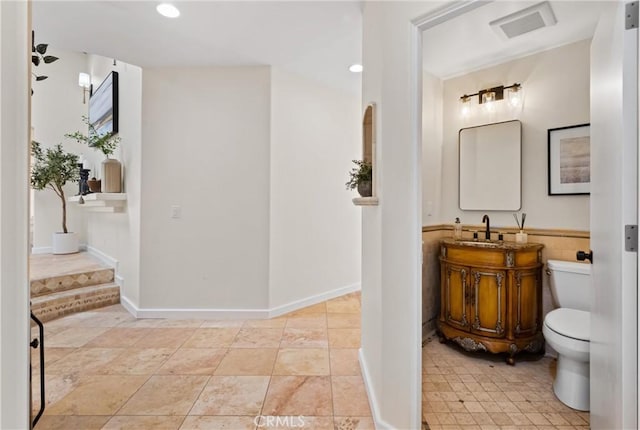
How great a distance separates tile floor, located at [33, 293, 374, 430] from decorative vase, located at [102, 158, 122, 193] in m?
1.36

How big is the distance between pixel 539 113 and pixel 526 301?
1478 millimetres

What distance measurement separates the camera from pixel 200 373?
2059 millimetres

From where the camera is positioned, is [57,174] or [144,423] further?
[57,174]

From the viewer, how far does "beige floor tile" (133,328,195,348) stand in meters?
2.47

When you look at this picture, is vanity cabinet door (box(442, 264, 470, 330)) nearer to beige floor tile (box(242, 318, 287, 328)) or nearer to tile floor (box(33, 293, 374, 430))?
tile floor (box(33, 293, 374, 430))

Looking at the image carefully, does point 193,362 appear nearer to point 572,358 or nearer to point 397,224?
point 397,224

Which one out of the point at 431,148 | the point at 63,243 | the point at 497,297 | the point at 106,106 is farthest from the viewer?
the point at 63,243

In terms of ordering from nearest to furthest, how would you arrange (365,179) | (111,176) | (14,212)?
1. (14,212)
2. (365,179)
3. (111,176)

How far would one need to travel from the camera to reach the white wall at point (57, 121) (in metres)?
4.78

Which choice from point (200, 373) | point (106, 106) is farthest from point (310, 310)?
point (106, 106)

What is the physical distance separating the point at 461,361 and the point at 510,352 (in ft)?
1.12

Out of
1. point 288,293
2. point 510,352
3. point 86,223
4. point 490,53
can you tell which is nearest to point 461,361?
point 510,352

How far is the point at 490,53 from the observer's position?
245cm

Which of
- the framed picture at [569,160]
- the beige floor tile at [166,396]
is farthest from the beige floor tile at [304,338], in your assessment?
the framed picture at [569,160]
